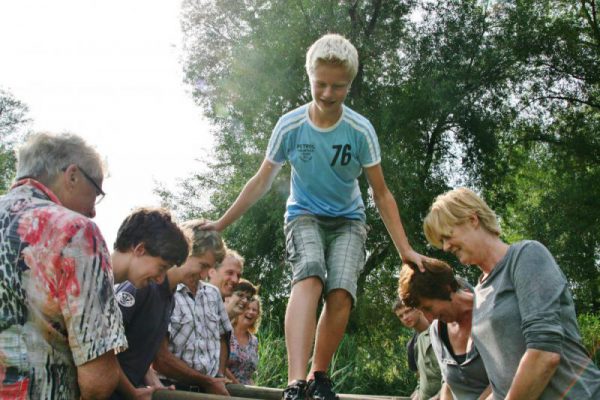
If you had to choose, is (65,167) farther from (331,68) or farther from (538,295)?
(538,295)

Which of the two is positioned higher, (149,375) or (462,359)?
(462,359)

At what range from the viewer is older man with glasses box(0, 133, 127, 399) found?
2.40 m

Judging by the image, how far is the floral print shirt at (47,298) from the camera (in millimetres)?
2391

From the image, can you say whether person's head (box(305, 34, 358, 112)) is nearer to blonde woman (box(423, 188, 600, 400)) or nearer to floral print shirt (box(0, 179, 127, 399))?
blonde woman (box(423, 188, 600, 400))

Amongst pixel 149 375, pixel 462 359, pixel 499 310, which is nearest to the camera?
pixel 499 310

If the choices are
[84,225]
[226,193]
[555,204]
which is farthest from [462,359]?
[555,204]

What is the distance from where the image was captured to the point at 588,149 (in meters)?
19.1

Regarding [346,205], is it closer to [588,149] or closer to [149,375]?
[149,375]

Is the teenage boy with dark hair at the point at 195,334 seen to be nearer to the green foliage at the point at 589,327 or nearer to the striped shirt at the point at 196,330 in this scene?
the striped shirt at the point at 196,330

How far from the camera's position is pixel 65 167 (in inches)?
106

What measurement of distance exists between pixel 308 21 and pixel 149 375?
Answer: 14713mm

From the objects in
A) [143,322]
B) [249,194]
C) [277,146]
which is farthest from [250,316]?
[143,322]

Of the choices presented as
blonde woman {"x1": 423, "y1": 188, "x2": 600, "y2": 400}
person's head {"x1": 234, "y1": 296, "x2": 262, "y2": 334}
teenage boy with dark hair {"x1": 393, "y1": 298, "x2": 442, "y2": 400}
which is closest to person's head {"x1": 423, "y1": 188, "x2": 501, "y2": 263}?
blonde woman {"x1": 423, "y1": 188, "x2": 600, "y2": 400}

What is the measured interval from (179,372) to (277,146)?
4.67 feet
